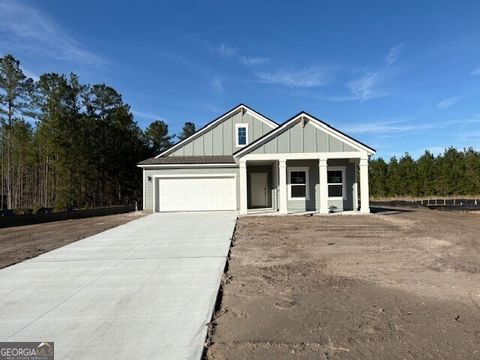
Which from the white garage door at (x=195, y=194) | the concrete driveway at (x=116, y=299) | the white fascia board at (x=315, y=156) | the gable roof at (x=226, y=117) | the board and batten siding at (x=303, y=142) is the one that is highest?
the gable roof at (x=226, y=117)

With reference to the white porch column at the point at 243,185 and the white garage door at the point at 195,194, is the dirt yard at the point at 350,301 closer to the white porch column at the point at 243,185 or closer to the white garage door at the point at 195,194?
the white porch column at the point at 243,185

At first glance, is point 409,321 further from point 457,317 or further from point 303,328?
point 303,328

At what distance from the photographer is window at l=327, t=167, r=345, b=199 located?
1908cm

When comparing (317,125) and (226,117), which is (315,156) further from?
(226,117)

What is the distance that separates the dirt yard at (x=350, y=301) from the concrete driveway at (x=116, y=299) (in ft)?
1.31

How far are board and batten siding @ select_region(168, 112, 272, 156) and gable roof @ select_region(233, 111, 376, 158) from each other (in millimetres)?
4910

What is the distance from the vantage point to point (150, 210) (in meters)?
20.4

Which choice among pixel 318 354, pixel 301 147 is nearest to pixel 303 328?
pixel 318 354

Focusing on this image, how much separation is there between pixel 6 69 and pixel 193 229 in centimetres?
2669

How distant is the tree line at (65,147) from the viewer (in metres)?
31.6

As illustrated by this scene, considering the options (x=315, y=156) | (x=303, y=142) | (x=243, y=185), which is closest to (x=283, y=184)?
(x=243, y=185)

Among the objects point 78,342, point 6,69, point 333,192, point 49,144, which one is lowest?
point 78,342

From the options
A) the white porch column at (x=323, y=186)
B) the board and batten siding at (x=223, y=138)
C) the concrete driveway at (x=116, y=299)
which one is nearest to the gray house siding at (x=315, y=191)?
the white porch column at (x=323, y=186)

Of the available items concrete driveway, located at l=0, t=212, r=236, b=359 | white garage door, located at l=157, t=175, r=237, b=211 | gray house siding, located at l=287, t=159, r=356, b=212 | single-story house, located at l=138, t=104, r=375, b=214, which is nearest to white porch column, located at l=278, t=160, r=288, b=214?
single-story house, located at l=138, t=104, r=375, b=214
